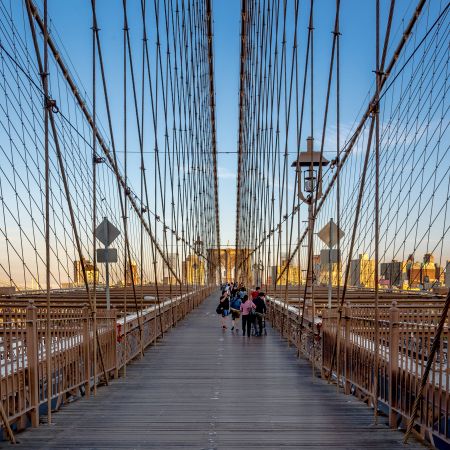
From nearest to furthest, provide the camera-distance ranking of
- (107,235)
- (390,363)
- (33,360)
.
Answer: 1. (390,363)
2. (33,360)
3. (107,235)

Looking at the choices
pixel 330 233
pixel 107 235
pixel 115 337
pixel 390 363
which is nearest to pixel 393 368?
pixel 390 363

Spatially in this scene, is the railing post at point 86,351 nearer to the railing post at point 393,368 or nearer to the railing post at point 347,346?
the railing post at point 347,346

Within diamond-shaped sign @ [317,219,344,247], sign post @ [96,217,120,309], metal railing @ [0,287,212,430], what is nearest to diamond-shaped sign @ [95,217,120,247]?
sign post @ [96,217,120,309]

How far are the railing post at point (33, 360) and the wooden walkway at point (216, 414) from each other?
0.19 metres

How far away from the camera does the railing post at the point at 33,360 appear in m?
5.30

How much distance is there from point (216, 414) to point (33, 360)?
1572mm

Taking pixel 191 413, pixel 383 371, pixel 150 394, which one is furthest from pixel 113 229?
pixel 383 371

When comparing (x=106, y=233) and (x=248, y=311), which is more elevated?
(x=106, y=233)

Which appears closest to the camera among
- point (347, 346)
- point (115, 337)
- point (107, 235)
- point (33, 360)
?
point (33, 360)

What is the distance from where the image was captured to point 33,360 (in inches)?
213

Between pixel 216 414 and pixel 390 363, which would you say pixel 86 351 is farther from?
pixel 390 363

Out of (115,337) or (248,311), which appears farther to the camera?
(248,311)

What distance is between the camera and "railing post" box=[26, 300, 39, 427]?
5305 millimetres

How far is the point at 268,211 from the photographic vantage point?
22797 mm
